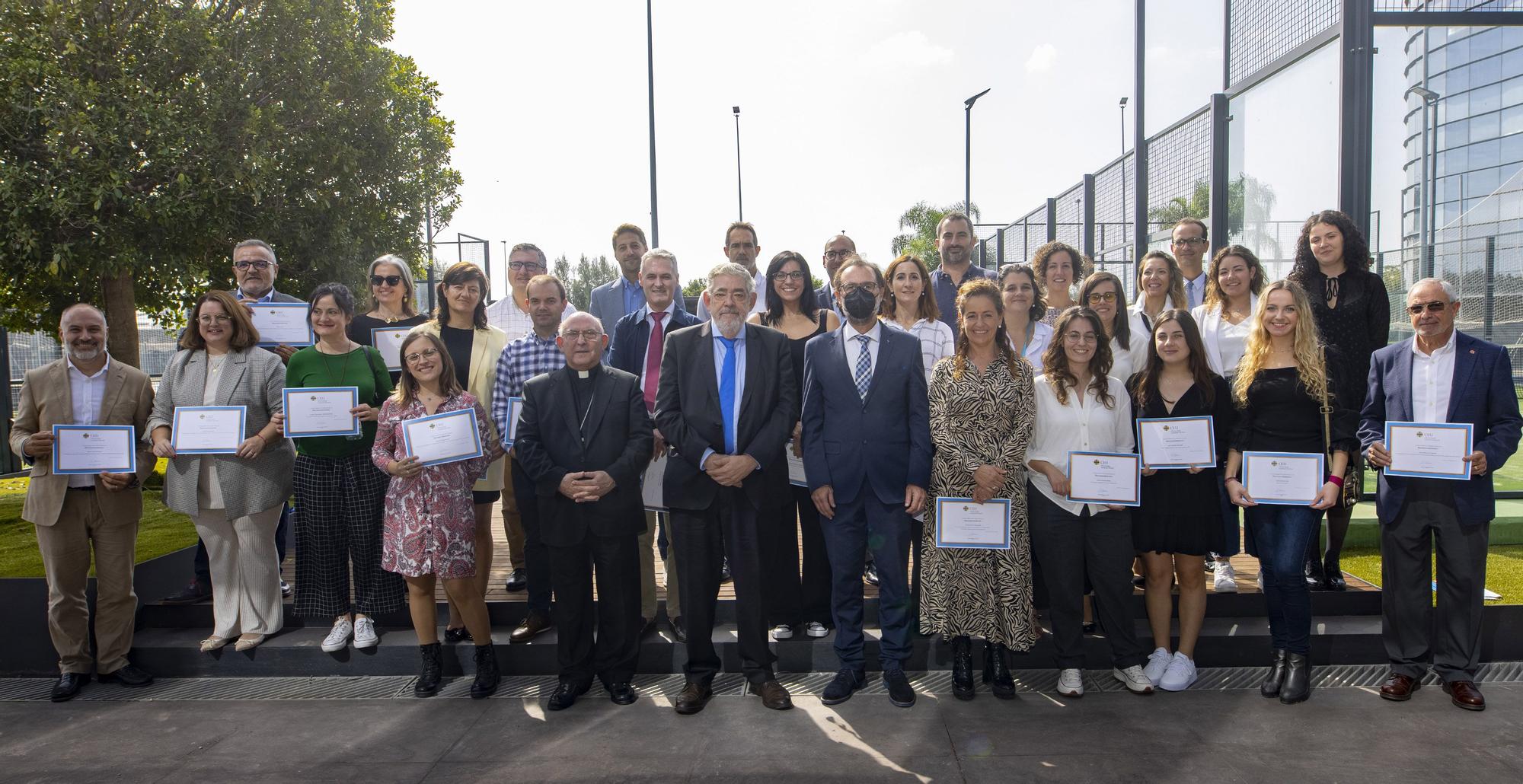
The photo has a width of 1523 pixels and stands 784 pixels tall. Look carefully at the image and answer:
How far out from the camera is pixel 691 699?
436 centimetres

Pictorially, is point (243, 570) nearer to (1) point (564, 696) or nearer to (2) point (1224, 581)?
(1) point (564, 696)

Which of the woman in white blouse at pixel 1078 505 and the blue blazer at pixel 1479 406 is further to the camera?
the woman in white blouse at pixel 1078 505

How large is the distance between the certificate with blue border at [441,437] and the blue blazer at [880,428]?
5.75ft

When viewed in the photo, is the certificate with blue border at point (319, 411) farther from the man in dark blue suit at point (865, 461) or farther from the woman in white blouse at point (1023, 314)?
the woman in white blouse at point (1023, 314)

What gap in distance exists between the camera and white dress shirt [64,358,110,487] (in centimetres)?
493

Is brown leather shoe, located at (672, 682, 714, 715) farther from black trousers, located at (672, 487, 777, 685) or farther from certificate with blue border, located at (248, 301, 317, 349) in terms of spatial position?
certificate with blue border, located at (248, 301, 317, 349)

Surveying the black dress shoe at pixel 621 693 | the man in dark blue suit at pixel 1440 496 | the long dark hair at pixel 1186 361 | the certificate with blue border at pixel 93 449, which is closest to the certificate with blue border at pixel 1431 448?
the man in dark blue suit at pixel 1440 496

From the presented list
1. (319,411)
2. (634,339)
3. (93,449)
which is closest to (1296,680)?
(634,339)

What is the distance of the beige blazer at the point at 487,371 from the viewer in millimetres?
5070

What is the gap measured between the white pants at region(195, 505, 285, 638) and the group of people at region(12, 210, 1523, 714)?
2cm

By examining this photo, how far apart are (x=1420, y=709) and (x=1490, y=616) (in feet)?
3.36

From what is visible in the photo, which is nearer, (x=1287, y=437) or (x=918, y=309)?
(x=1287, y=437)

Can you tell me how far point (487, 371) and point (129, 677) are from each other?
2607 millimetres

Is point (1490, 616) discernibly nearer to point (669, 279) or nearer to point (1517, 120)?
point (1517, 120)
